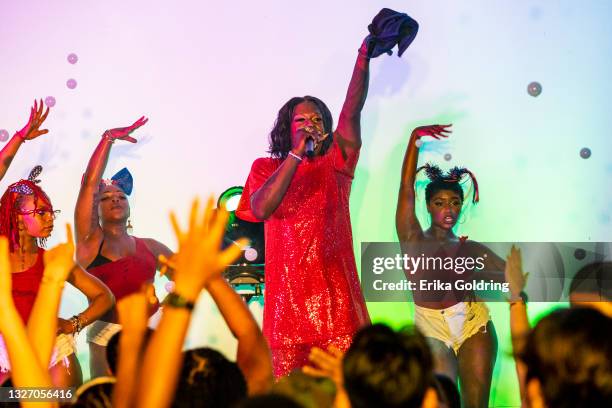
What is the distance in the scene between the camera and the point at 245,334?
163 cm

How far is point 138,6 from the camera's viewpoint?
3975 mm

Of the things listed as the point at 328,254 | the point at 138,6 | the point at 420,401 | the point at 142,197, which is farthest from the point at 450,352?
the point at 420,401

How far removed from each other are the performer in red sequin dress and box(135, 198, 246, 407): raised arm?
2.33 meters

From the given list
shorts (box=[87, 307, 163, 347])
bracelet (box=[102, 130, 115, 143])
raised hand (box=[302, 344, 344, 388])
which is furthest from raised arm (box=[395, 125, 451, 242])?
raised hand (box=[302, 344, 344, 388])

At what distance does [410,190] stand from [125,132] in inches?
52.5

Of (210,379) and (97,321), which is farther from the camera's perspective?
(97,321)

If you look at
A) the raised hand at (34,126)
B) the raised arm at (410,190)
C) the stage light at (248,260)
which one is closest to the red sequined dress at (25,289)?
the raised hand at (34,126)

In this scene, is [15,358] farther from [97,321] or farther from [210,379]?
[97,321]

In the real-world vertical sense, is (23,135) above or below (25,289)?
above

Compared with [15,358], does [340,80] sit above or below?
above

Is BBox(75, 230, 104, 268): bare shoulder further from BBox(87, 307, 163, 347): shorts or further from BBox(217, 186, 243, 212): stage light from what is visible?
BBox(217, 186, 243, 212): stage light

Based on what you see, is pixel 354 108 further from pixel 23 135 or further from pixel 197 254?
pixel 197 254

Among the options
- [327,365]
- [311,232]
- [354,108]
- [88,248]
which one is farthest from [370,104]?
[327,365]

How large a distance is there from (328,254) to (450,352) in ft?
2.37
